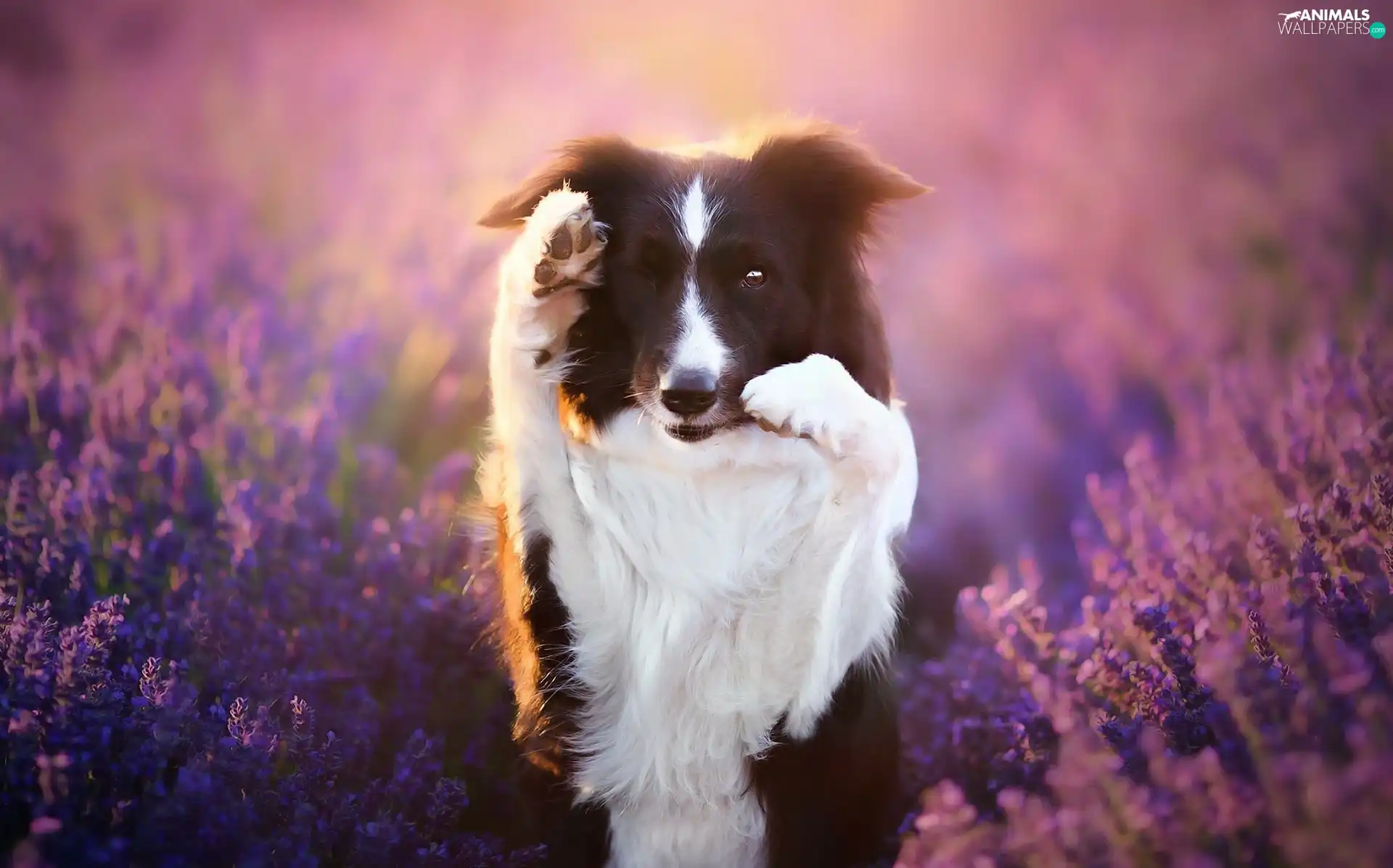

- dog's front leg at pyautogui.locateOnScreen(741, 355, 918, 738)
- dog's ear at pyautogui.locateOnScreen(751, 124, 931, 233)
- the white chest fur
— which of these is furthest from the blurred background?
the white chest fur

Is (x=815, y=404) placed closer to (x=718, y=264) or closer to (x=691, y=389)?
(x=691, y=389)

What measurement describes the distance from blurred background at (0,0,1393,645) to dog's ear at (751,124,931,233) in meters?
0.70

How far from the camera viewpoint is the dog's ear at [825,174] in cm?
252

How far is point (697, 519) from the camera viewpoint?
251cm

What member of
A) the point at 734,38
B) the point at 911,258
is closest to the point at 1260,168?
the point at 911,258

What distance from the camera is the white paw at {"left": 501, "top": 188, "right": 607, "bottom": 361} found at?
2199 millimetres

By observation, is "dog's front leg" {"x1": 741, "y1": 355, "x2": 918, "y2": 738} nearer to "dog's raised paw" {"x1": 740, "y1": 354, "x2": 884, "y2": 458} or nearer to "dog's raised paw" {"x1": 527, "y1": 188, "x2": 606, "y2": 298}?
"dog's raised paw" {"x1": 740, "y1": 354, "x2": 884, "y2": 458}

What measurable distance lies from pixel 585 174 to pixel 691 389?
24.3 inches

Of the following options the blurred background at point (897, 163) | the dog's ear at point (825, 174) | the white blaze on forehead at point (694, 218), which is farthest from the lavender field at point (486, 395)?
the white blaze on forehead at point (694, 218)

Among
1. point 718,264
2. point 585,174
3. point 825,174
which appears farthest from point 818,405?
point 585,174

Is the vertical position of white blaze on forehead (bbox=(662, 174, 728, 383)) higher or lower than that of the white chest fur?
higher

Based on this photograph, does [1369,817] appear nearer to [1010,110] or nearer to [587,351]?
[587,351]

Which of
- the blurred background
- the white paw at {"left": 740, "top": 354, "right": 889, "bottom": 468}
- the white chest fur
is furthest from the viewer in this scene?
the blurred background

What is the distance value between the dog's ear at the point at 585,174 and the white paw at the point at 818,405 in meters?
0.61
